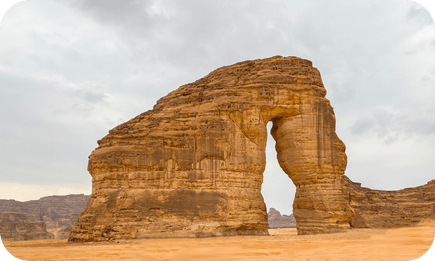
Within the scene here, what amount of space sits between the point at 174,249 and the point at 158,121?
9994mm

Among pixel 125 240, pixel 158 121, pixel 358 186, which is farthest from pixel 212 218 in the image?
pixel 358 186

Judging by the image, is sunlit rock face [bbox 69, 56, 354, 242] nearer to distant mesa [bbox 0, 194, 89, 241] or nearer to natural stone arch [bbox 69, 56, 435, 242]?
natural stone arch [bbox 69, 56, 435, 242]

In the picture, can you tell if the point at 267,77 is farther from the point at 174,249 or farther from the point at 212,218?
the point at 174,249

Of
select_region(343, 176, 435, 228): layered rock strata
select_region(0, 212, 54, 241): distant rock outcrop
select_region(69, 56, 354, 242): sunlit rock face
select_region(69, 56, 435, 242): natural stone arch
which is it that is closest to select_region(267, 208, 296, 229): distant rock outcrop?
select_region(343, 176, 435, 228): layered rock strata

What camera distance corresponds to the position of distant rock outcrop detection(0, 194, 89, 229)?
67.5 meters

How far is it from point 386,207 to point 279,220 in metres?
35.4

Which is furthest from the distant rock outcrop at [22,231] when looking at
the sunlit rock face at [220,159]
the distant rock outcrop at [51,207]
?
the sunlit rock face at [220,159]

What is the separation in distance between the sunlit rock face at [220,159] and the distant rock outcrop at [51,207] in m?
47.9

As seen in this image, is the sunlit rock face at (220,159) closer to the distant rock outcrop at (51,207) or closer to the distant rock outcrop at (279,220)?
the distant rock outcrop at (279,220)

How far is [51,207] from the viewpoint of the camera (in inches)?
2921

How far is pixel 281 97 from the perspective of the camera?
26484 mm

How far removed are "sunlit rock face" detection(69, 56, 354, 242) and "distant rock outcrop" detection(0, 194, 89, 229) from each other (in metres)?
47.9

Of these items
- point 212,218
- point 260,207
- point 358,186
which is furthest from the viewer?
point 358,186

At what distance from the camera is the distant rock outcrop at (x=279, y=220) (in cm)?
6864
